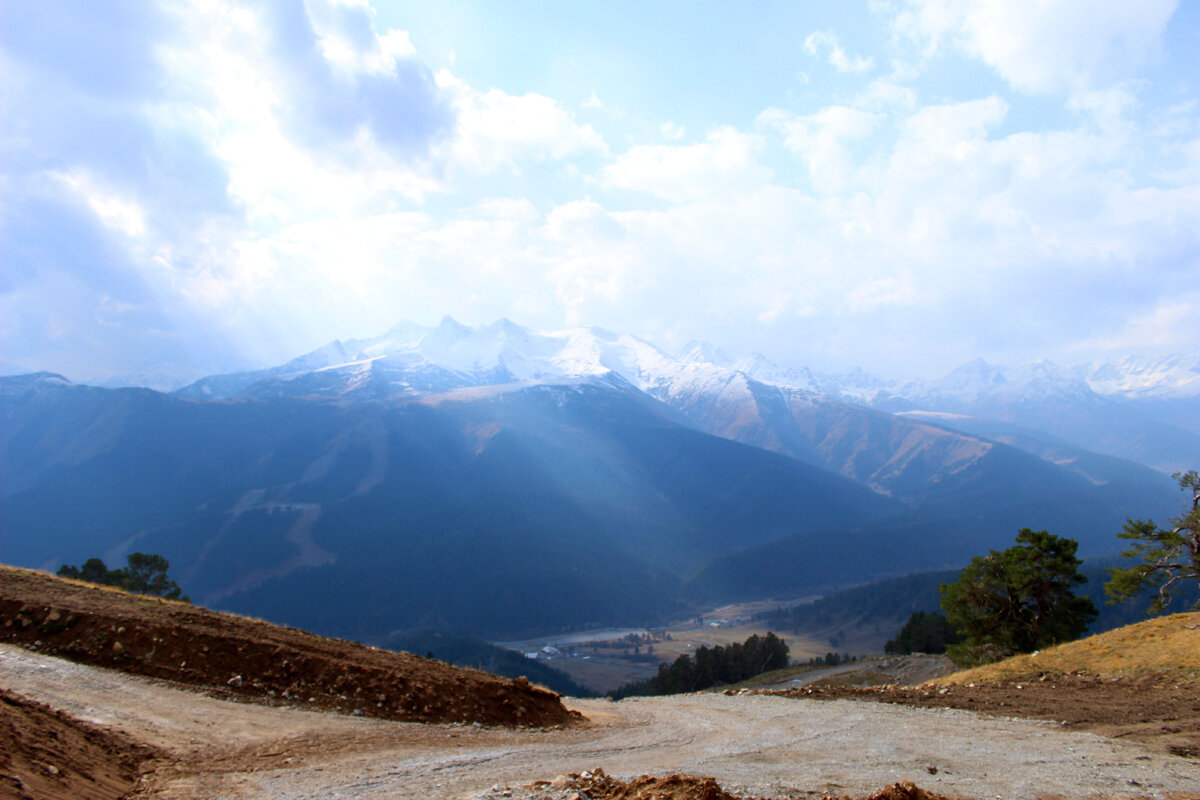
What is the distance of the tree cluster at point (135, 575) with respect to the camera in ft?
176

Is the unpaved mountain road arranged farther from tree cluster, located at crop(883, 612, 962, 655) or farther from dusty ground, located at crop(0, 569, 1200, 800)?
tree cluster, located at crop(883, 612, 962, 655)

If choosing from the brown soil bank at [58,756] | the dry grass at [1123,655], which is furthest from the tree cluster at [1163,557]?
the brown soil bank at [58,756]

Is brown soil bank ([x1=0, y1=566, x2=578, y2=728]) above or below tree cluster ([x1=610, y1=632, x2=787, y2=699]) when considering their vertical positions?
above

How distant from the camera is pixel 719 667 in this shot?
7700 cm

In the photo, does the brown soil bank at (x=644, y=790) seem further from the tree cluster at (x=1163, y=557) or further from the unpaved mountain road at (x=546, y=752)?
the tree cluster at (x=1163, y=557)

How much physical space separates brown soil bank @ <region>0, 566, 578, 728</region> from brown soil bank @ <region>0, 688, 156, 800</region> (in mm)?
4740

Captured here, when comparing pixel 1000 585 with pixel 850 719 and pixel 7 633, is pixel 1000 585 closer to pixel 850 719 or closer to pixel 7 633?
pixel 850 719

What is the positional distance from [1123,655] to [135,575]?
7695 centimetres

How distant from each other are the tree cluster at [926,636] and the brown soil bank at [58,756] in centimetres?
8373

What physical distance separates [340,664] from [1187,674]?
99.6 feet

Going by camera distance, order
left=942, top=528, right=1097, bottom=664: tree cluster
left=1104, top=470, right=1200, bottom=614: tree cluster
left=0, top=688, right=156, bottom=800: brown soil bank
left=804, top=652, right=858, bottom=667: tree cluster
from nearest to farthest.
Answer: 1. left=0, top=688, right=156, bottom=800: brown soil bank
2. left=1104, top=470, right=1200, bottom=614: tree cluster
3. left=942, top=528, right=1097, bottom=664: tree cluster
4. left=804, top=652, right=858, bottom=667: tree cluster

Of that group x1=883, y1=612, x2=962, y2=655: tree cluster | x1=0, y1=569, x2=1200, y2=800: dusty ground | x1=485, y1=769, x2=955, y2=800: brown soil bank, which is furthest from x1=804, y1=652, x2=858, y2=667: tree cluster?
x1=485, y1=769, x2=955, y2=800: brown soil bank

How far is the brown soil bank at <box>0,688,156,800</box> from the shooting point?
395 inches

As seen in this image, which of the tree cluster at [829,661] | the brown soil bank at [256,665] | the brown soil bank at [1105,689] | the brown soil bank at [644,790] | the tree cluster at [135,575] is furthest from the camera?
the tree cluster at [829,661]
